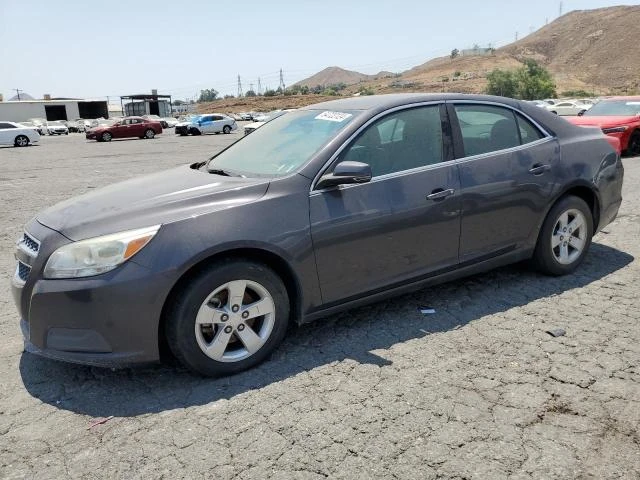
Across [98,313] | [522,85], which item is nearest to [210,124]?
[98,313]

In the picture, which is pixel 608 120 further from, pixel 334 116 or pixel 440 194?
pixel 334 116

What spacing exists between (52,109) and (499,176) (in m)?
78.9

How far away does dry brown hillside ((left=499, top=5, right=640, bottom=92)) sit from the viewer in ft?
301

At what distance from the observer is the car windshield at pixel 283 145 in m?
3.58

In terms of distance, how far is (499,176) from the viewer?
4.02 meters

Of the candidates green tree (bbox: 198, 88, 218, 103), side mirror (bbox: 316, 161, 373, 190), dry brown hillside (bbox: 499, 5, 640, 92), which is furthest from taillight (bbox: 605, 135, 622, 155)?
green tree (bbox: 198, 88, 218, 103)

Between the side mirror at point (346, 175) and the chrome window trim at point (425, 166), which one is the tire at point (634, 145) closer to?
the chrome window trim at point (425, 166)

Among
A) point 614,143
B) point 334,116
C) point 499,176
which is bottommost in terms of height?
point 499,176

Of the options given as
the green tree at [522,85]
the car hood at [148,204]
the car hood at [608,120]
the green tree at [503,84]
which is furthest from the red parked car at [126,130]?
the green tree at [503,84]

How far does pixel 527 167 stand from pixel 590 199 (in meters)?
0.95

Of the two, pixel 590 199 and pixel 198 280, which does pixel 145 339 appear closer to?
pixel 198 280

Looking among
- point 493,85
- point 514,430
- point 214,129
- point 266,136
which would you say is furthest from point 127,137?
point 493,85

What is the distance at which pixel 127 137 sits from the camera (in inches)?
1409

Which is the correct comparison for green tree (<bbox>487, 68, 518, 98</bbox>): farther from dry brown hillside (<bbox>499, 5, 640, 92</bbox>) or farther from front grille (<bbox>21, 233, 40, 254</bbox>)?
front grille (<bbox>21, 233, 40, 254</bbox>)
